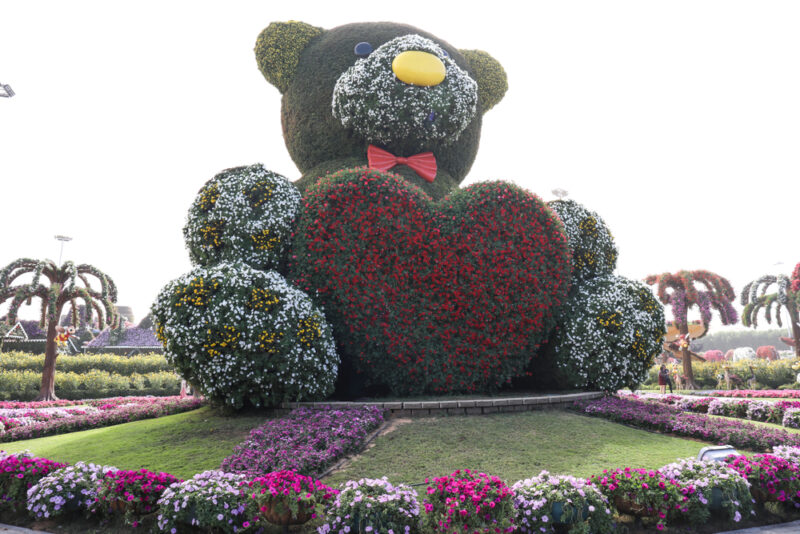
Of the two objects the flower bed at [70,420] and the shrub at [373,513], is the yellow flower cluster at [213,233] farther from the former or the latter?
the shrub at [373,513]

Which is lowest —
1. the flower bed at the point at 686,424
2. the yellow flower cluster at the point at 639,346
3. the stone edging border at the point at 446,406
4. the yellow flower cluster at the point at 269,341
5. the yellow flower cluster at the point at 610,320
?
the flower bed at the point at 686,424

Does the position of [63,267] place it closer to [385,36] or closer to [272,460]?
[385,36]

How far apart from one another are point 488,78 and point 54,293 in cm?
1811

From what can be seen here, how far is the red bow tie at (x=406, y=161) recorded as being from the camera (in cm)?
1101

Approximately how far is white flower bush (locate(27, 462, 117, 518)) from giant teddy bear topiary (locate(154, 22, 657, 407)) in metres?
2.72

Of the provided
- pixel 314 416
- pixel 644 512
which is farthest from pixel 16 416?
pixel 644 512

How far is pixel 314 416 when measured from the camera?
7.78m

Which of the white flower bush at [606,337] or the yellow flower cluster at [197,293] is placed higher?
the yellow flower cluster at [197,293]

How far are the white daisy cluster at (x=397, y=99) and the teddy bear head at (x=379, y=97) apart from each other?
0.02 meters

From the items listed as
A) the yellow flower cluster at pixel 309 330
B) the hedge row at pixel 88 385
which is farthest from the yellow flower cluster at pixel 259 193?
the hedge row at pixel 88 385

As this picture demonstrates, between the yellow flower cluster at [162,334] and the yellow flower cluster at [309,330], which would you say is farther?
the yellow flower cluster at [162,334]

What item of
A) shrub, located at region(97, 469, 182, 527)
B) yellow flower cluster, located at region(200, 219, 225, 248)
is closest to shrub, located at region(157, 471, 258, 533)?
shrub, located at region(97, 469, 182, 527)

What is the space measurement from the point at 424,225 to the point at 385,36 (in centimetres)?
469

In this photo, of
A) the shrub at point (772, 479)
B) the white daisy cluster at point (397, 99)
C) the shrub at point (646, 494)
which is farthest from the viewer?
the white daisy cluster at point (397, 99)
